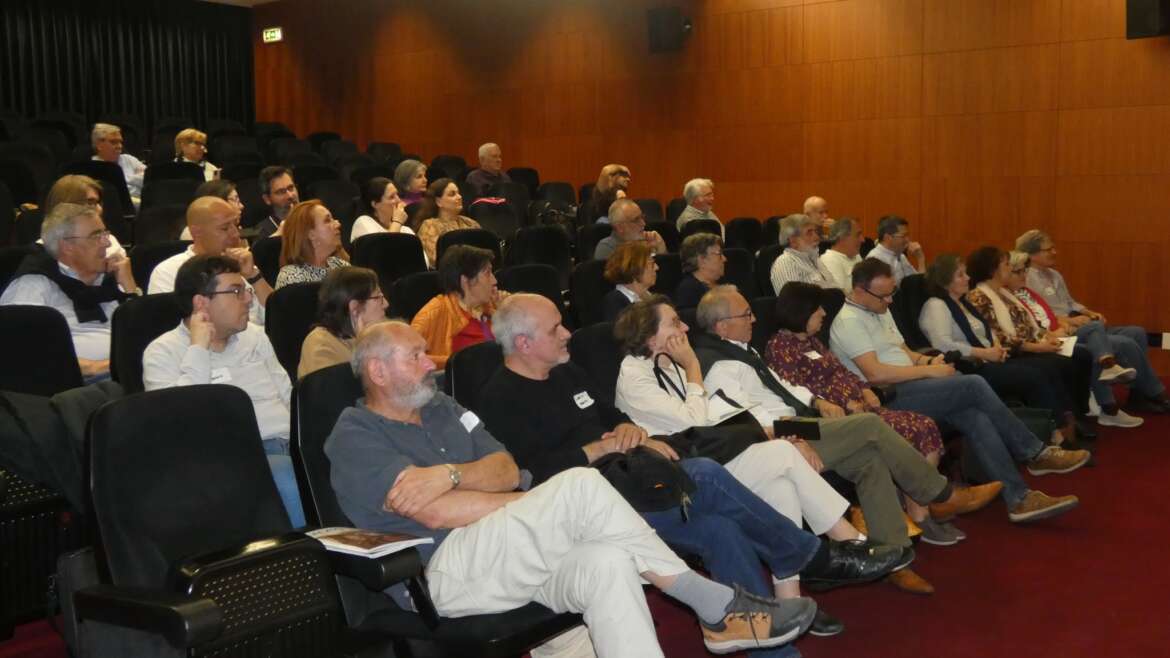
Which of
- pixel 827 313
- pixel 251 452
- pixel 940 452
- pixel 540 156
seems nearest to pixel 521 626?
pixel 251 452

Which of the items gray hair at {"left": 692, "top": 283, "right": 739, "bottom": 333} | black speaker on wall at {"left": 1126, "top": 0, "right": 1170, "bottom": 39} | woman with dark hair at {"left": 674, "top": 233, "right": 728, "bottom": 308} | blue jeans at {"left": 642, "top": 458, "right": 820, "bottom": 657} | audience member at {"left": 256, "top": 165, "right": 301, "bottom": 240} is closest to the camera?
blue jeans at {"left": 642, "top": 458, "right": 820, "bottom": 657}

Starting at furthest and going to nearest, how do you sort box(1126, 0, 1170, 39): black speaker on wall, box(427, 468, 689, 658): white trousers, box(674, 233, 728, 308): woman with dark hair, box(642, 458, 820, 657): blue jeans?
box(1126, 0, 1170, 39): black speaker on wall
box(674, 233, 728, 308): woman with dark hair
box(642, 458, 820, 657): blue jeans
box(427, 468, 689, 658): white trousers

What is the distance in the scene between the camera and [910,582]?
3.85 m

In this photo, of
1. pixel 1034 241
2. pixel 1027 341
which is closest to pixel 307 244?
pixel 1027 341

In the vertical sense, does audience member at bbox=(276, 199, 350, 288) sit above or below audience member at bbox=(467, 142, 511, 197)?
below

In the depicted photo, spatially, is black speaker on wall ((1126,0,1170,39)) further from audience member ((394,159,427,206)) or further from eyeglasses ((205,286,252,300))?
eyeglasses ((205,286,252,300))

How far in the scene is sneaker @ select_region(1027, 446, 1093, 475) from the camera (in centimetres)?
505

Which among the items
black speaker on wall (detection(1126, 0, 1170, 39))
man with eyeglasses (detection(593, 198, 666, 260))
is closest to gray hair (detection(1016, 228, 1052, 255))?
black speaker on wall (detection(1126, 0, 1170, 39))

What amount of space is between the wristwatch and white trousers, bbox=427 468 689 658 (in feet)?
0.40

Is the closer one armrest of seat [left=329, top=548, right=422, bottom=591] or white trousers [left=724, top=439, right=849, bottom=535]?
armrest of seat [left=329, top=548, right=422, bottom=591]

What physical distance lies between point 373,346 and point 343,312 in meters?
0.76

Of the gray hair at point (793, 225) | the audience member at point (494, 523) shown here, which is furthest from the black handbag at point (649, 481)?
the gray hair at point (793, 225)

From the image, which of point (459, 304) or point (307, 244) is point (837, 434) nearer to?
point (459, 304)

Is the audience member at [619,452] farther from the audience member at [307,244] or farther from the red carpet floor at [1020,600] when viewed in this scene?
the audience member at [307,244]
